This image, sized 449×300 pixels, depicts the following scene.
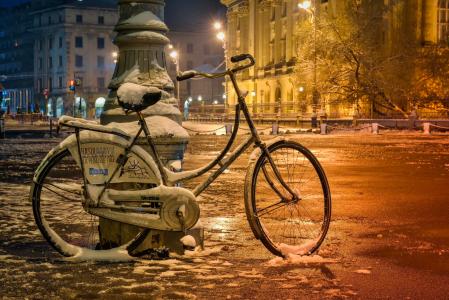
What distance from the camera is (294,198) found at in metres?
6.77

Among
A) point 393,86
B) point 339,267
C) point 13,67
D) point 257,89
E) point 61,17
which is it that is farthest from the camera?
point 13,67

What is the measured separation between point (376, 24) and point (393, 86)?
617 cm

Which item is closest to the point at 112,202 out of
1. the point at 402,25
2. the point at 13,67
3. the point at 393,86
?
the point at 393,86

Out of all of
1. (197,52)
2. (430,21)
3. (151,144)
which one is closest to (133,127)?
(151,144)

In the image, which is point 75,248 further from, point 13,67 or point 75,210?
point 13,67

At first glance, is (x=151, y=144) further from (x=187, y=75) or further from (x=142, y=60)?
(x=142, y=60)

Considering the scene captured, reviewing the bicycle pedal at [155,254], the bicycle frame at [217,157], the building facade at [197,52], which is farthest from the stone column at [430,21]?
the building facade at [197,52]

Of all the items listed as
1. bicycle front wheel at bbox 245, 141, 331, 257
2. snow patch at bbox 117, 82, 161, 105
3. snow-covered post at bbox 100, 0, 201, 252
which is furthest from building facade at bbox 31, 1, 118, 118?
snow patch at bbox 117, 82, 161, 105

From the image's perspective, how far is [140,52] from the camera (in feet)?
23.3

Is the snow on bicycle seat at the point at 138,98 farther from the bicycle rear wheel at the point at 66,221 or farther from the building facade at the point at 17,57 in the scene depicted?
the building facade at the point at 17,57

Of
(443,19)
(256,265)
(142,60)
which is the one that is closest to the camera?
(256,265)

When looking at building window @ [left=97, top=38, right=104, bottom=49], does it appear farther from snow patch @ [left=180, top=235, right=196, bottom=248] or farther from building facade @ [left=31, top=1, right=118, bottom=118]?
snow patch @ [left=180, top=235, right=196, bottom=248]

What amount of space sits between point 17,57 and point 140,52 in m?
152

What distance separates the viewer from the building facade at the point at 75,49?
128 m
